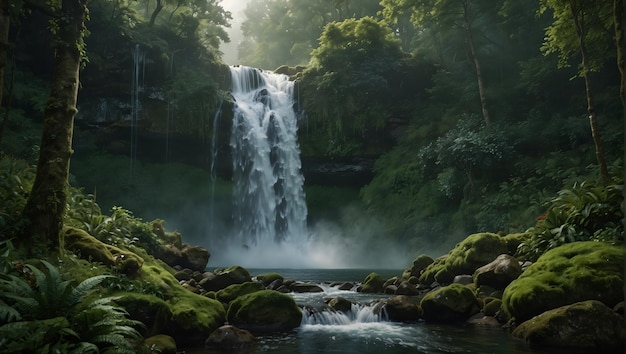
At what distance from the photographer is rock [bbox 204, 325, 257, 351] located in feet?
27.0

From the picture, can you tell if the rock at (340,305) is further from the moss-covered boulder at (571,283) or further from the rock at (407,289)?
the moss-covered boulder at (571,283)

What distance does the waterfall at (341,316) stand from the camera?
10.6 metres

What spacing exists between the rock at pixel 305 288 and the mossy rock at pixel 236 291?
373 centimetres

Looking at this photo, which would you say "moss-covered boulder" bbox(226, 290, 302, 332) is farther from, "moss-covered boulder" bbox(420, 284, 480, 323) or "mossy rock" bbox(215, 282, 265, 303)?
"moss-covered boulder" bbox(420, 284, 480, 323)

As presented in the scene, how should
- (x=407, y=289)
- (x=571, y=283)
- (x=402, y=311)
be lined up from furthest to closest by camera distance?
(x=407, y=289), (x=402, y=311), (x=571, y=283)

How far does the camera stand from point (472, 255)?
14.1 meters

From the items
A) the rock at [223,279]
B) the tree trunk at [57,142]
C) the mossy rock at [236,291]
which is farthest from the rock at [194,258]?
the tree trunk at [57,142]

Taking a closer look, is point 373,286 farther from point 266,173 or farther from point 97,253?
point 266,173

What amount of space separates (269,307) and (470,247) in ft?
24.2

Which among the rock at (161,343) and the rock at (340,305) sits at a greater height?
the rock at (340,305)

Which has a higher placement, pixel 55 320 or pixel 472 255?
pixel 472 255

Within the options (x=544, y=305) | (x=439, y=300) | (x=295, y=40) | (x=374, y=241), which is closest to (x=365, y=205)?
(x=374, y=241)

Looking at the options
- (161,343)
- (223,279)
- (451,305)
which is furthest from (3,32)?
(451,305)

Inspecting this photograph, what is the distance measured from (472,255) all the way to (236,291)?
23.9ft
